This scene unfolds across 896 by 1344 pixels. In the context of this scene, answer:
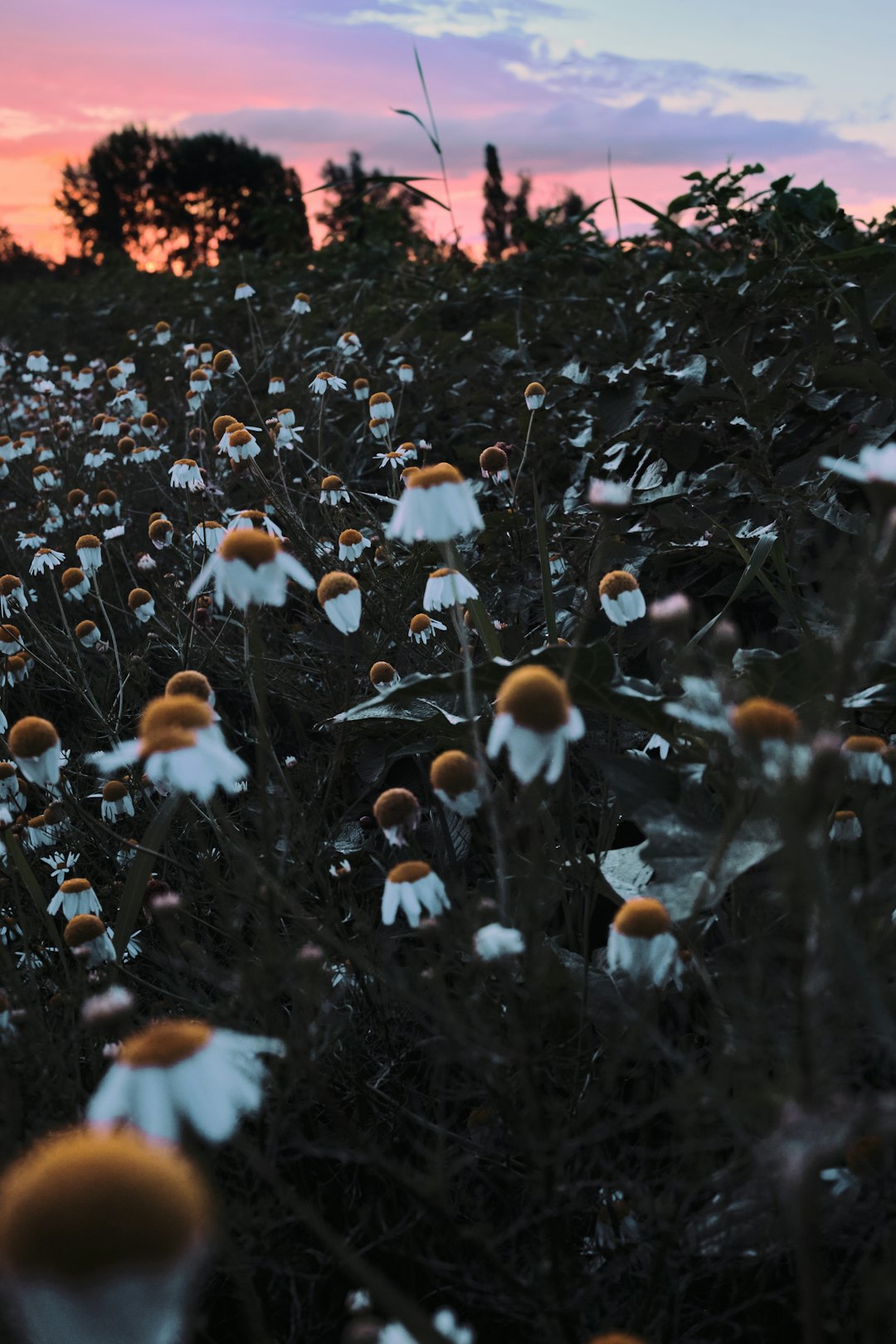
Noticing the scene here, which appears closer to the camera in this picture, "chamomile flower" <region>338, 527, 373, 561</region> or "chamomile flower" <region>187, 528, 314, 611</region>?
"chamomile flower" <region>187, 528, 314, 611</region>

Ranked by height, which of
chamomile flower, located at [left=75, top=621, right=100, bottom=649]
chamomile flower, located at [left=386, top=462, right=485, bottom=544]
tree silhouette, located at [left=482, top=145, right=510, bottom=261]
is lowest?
chamomile flower, located at [left=75, top=621, right=100, bottom=649]

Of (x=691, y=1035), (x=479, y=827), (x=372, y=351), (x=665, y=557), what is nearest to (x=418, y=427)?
(x=372, y=351)

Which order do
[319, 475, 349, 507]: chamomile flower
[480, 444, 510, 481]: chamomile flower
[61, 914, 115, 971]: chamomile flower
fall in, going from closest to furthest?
[61, 914, 115, 971]: chamomile flower, [480, 444, 510, 481]: chamomile flower, [319, 475, 349, 507]: chamomile flower

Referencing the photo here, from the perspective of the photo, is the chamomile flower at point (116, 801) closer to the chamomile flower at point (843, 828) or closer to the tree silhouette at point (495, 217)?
the chamomile flower at point (843, 828)

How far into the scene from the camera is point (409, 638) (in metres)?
2.86

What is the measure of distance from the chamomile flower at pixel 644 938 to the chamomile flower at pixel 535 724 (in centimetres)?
21

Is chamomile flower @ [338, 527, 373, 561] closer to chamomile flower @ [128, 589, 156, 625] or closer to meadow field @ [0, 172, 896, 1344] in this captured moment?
meadow field @ [0, 172, 896, 1344]

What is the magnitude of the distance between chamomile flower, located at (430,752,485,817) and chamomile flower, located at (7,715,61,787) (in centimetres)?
58

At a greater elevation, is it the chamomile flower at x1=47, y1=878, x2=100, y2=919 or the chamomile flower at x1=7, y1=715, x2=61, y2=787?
the chamomile flower at x1=7, y1=715, x2=61, y2=787

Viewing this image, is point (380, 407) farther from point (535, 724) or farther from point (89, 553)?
point (535, 724)

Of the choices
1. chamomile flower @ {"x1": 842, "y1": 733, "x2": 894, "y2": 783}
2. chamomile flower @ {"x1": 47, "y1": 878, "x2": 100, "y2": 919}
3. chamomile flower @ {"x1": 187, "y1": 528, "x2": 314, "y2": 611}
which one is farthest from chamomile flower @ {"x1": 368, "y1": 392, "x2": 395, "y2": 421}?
chamomile flower @ {"x1": 842, "y1": 733, "x2": 894, "y2": 783}

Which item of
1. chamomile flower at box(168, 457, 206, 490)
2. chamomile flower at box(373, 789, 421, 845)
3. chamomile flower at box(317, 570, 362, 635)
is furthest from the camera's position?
chamomile flower at box(168, 457, 206, 490)

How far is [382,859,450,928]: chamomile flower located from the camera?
4.75ft

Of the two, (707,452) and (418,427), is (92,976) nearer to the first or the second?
(707,452)
